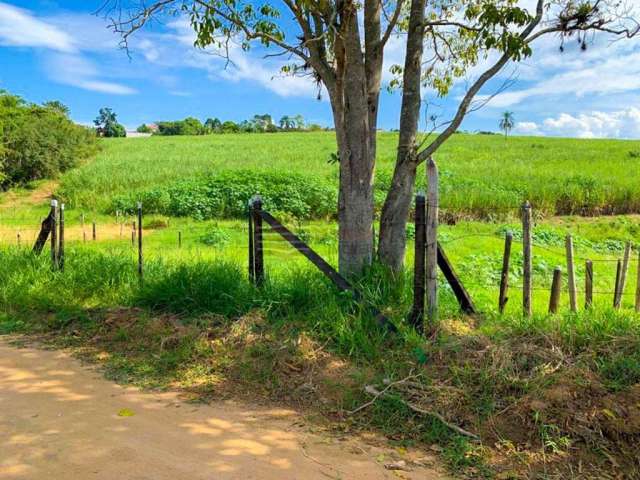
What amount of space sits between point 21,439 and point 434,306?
350cm

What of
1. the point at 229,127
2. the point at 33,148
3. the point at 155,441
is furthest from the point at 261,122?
the point at 155,441

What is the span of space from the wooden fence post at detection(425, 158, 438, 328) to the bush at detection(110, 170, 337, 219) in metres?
13.7

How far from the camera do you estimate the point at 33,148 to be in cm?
2942

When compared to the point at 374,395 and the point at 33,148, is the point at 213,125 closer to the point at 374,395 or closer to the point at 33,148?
the point at 33,148

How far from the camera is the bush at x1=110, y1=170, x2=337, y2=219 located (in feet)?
62.5

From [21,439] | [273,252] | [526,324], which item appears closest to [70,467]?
[21,439]

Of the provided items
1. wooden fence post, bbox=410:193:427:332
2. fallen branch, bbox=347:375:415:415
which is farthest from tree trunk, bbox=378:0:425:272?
fallen branch, bbox=347:375:415:415

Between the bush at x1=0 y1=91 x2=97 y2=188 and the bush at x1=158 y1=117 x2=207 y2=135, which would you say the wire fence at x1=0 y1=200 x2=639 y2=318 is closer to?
the bush at x1=0 y1=91 x2=97 y2=188

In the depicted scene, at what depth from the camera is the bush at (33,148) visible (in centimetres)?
2894

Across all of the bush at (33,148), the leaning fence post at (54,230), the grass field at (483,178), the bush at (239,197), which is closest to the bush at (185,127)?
the bush at (33,148)

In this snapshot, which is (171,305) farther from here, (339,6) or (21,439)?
→ (339,6)

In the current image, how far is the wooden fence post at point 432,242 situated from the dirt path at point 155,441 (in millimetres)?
1702

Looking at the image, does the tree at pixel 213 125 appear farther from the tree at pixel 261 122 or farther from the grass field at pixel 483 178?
the grass field at pixel 483 178

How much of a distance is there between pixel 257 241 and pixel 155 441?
2.90 metres
